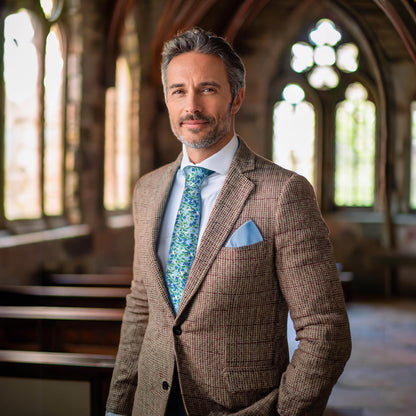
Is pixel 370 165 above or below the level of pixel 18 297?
above

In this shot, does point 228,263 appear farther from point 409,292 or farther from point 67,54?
point 409,292

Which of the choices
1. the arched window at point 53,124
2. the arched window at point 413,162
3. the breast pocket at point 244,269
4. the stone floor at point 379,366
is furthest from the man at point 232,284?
the arched window at point 413,162

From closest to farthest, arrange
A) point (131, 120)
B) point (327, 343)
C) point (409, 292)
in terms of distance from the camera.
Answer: point (327, 343) < point (131, 120) < point (409, 292)

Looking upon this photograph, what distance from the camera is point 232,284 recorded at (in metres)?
1.33

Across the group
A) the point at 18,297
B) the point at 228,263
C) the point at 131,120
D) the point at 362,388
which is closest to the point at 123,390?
the point at 228,263

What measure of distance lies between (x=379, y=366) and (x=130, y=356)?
349 centimetres

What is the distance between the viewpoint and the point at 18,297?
3.88m

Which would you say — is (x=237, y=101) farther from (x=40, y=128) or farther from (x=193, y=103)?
(x=40, y=128)

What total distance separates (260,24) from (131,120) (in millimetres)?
2349

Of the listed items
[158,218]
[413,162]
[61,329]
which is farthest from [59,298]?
[413,162]

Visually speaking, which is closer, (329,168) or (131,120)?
(131,120)

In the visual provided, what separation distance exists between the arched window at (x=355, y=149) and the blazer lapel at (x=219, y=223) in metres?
7.15

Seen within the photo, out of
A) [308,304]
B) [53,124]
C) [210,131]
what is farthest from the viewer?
[53,124]

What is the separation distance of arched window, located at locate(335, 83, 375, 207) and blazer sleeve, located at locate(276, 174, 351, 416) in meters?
7.19
